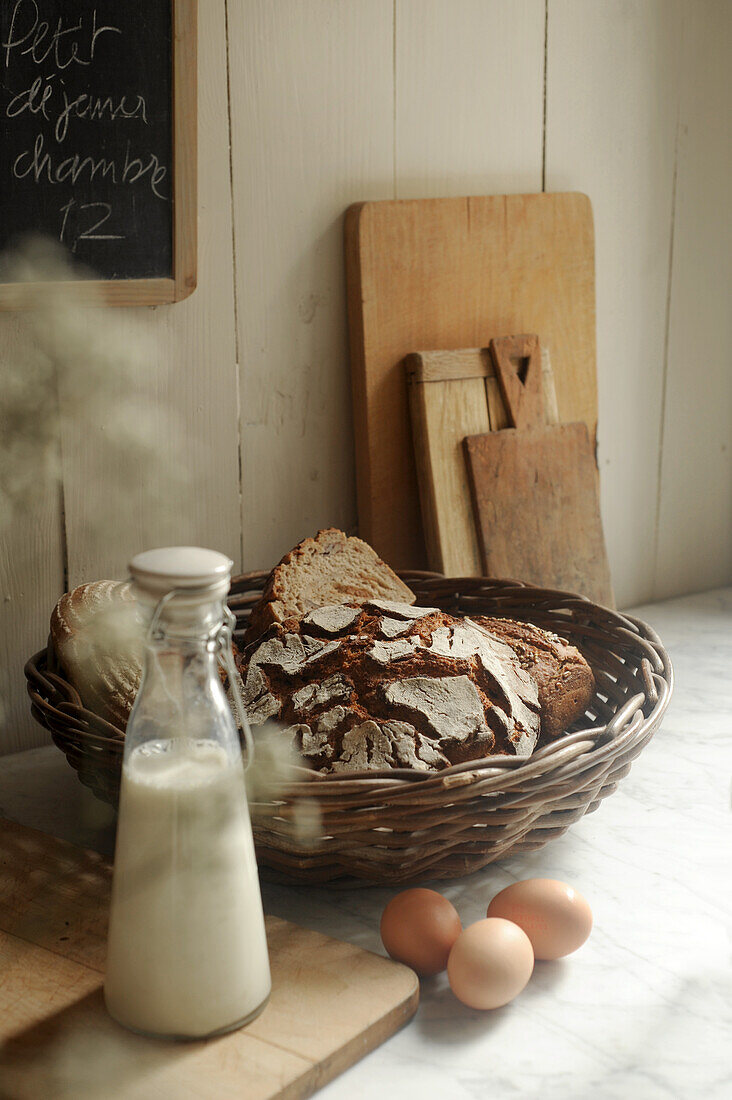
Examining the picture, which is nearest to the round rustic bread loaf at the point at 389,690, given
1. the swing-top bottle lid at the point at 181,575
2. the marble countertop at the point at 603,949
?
the marble countertop at the point at 603,949

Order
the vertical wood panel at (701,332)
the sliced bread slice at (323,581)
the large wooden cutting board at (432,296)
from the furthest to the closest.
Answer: the vertical wood panel at (701,332), the large wooden cutting board at (432,296), the sliced bread slice at (323,581)

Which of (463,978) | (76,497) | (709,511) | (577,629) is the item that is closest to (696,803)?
(577,629)

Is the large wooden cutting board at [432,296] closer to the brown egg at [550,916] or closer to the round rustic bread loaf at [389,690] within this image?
the round rustic bread loaf at [389,690]

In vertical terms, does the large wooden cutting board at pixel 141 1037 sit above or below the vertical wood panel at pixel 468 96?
below

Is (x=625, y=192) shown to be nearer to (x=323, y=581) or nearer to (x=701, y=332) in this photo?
(x=701, y=332)

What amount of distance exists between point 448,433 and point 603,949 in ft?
2.36

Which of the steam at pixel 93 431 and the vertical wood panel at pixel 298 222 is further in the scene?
the vertical wood panel at pixel 298 222

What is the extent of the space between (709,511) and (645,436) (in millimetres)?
236

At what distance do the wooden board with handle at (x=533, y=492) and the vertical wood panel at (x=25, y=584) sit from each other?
540 millimetres

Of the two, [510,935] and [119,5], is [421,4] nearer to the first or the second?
Result: [119,5]

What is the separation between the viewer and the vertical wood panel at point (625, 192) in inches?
58.9

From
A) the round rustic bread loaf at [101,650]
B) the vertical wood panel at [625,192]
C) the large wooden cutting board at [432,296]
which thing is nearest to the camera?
the round rustic bread loaf at [101,650]

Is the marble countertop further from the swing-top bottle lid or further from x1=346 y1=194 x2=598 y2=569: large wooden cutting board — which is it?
x1=346 y1=194 x2=598 y2=569: large wooden cutting board

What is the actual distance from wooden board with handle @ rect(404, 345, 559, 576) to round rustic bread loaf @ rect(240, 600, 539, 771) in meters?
0.39
